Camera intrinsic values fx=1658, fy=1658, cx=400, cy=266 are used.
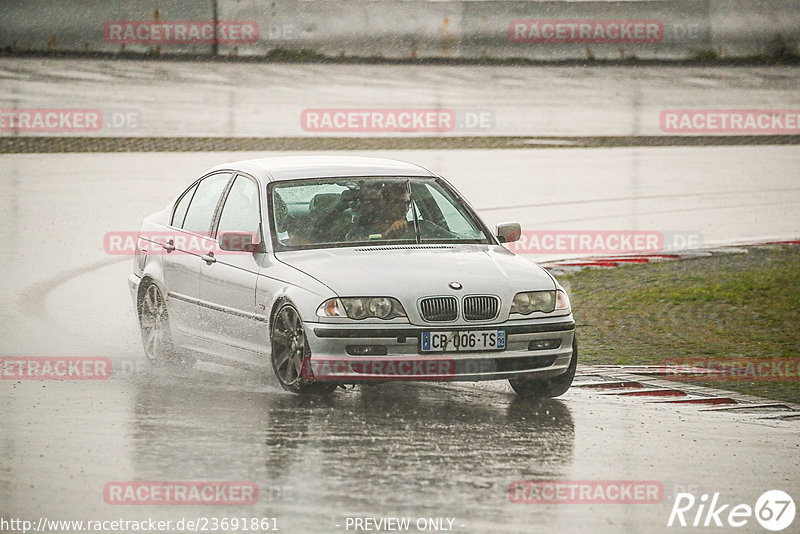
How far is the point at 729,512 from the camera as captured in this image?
725cm

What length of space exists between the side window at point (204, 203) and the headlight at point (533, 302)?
2439 mm

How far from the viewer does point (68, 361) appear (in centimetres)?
1118

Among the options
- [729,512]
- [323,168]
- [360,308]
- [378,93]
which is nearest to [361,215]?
[323,168]

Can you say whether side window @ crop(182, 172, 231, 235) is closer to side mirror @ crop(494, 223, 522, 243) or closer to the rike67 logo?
side mirror @ crop(494, 223, 522, 243)

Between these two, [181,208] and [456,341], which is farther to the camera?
[181,208]

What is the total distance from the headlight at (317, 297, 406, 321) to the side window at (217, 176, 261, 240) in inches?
48.8

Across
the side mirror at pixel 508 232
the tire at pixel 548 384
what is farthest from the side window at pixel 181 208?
the tire at pixel 548 384

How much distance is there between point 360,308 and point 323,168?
1.66m

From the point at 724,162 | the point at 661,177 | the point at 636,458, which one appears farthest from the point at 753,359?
the point at 724,162

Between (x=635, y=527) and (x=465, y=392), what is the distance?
3.41m

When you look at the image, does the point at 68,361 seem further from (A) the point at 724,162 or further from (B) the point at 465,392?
(A) the point at 724,162

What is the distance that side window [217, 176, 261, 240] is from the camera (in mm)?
10602

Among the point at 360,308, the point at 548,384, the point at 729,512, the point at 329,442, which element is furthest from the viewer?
the point at 548,384

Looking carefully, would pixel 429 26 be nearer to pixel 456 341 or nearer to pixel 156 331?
pixel 156 331
